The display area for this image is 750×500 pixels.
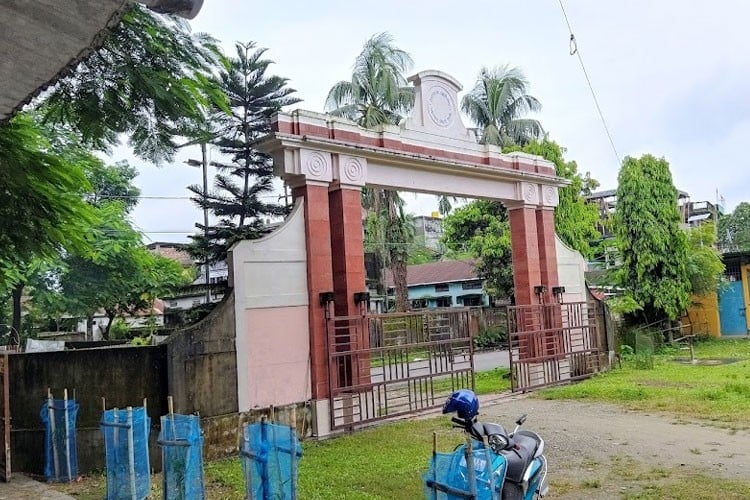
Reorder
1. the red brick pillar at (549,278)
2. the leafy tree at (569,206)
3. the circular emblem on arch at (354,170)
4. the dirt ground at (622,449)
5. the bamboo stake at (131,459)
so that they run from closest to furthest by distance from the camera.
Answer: the bamboo stake at (131,459), the dirt ground at (622,449), the circular emblem on arch at (354,170), the red brick pillar at (549,278), the leafy tree at (569,206)

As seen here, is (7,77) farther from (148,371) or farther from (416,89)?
(416,89)

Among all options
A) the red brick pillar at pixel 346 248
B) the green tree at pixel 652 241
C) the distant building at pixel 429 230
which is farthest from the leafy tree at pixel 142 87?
the distant building at pixel 429 230

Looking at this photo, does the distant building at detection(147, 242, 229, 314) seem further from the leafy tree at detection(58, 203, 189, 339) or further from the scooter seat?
the scooter seat

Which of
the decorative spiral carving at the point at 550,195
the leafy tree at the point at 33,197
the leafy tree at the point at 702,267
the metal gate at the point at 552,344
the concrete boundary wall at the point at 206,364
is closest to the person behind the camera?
the leafy tree at the point at 33,197

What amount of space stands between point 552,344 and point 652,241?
8576 mm

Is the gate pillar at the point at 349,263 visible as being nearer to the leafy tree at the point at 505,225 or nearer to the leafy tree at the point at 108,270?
the leafy tree at the point at 108,270

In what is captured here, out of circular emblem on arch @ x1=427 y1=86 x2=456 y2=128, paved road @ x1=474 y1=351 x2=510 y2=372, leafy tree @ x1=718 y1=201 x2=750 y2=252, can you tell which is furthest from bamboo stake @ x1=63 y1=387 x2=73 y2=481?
leafy tree @ x1=718 y1=201 x2=750 y2=252

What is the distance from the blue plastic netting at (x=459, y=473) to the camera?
3.38m

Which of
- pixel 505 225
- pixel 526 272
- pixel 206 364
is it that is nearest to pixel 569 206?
pixel 505 225

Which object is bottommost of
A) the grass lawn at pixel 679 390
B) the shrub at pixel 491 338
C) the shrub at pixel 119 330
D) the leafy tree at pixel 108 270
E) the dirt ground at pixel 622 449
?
the dirt ground at pixel 622 449

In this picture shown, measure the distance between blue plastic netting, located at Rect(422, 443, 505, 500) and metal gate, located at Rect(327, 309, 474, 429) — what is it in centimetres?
507

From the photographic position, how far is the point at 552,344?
40.1 ft

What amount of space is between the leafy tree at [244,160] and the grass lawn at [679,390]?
34.6ft

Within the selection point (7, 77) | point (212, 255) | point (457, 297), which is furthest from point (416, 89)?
point (457, 297)
